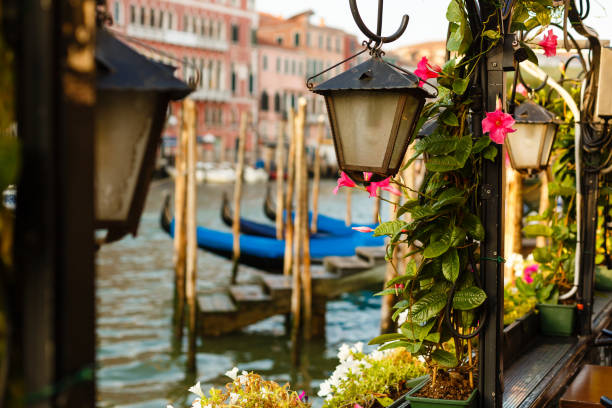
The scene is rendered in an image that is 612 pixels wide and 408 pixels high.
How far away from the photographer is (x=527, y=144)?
2.75m

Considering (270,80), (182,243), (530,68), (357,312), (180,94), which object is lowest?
(357,312)

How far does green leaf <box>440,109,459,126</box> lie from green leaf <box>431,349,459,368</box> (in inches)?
22.2

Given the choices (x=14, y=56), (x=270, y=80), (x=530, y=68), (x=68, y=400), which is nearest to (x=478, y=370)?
(x=68, y=400)

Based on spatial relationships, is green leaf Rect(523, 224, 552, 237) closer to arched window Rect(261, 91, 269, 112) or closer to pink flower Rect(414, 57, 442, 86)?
pink flower Rect(414, 57, 442, 86)

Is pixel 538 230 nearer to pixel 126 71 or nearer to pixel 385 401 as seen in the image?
pixel 385 401

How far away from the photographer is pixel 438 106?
1.75 m

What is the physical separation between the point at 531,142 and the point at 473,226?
1.15 metres

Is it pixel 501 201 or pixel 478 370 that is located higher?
pixel 501 201

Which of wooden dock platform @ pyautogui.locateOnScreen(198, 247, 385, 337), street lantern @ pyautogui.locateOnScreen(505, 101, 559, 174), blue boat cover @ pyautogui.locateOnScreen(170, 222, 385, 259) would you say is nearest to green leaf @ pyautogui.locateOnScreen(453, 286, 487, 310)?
street lantern @ pyautogui.locateOnScreen(505, 101, 559, 174)

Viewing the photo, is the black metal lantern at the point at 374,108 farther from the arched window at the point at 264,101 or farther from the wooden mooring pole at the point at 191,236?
the arched window at the point at 264,101

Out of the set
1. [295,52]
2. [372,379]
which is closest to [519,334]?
[372,379]

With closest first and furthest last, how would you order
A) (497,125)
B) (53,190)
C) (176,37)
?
(53,190)
(497,125)
(176,37)

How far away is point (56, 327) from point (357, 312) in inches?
340

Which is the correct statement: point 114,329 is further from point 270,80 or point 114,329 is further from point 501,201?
point 270,80
